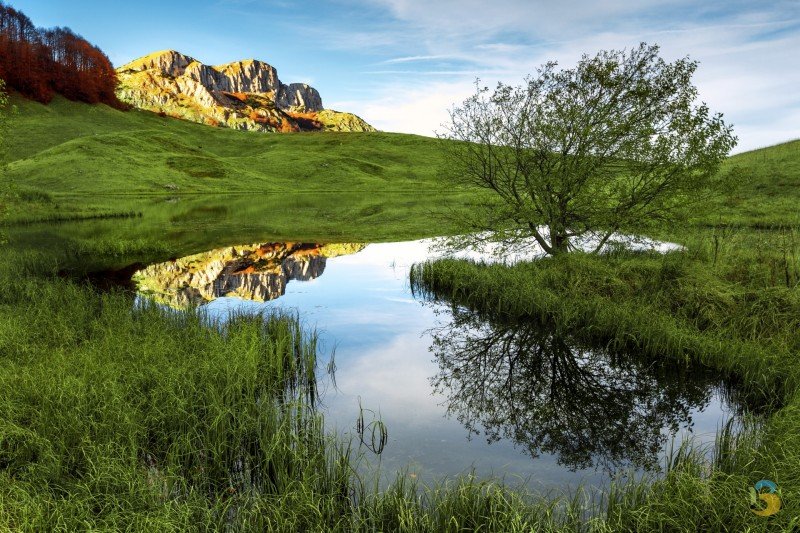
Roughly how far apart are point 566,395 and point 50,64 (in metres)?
176

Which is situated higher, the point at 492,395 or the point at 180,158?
the point at 180,158

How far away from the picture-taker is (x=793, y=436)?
7719 mm

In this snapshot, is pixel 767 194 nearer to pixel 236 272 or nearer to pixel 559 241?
pixel 559 241

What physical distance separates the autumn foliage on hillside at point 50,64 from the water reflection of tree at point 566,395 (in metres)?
159

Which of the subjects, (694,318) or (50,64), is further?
(50,64)

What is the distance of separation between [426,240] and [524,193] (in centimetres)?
1890

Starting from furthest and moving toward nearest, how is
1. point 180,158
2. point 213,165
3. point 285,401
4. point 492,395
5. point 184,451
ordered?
point 213,165 → point 180,158 → point 492,395 → point 285,401 → point 184,451

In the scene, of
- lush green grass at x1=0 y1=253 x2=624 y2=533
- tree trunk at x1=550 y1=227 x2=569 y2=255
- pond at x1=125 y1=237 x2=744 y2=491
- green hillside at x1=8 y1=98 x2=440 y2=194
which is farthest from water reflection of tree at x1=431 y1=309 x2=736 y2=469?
green hillside at x1=8 y1=98 x2=440 y2=194

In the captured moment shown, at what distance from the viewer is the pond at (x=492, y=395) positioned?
9586 millimetres

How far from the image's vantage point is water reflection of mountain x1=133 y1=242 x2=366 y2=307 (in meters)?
23.1

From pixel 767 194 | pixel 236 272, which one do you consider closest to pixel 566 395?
pixel 236 272

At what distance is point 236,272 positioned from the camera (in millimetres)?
28734

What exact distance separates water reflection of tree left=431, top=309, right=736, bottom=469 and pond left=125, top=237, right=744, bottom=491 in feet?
0.11

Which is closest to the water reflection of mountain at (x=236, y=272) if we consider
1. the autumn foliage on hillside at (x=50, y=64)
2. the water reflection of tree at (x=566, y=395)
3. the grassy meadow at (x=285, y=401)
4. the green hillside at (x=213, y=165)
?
the grassy meadow at (x=285, y=401)
